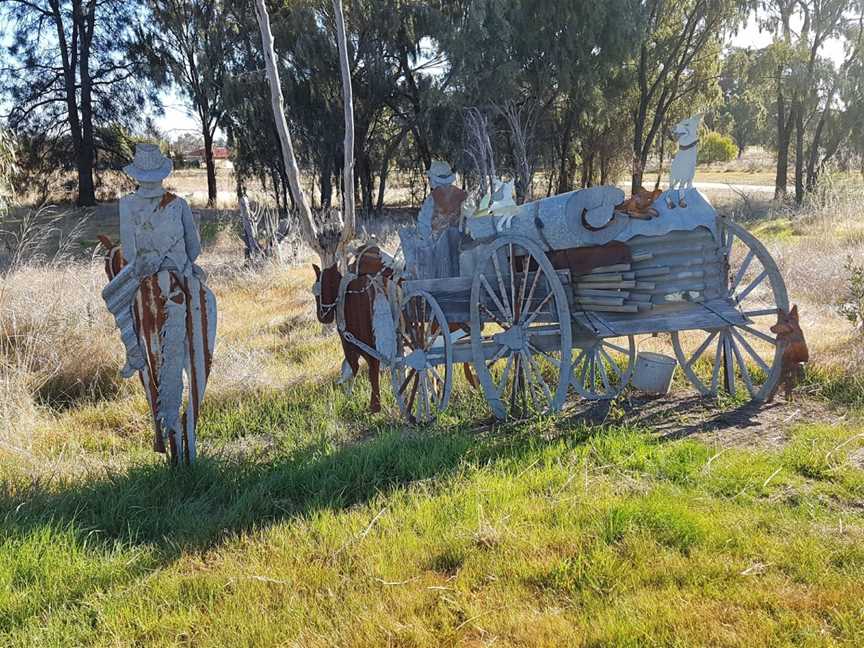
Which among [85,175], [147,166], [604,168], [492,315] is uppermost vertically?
[85,175]

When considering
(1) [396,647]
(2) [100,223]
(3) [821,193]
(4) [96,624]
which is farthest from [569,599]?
(2) [100,223]

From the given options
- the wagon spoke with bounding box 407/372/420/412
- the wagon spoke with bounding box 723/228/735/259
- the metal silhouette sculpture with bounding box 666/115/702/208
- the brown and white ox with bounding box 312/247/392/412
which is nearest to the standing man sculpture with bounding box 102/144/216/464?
the brown and white ox with bounding box 312/247/392/412

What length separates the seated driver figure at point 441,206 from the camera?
545 centimetres

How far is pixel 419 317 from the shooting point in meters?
5.20

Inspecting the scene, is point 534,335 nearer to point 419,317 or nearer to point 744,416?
point 419,317

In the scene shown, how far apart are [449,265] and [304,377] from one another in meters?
1.97

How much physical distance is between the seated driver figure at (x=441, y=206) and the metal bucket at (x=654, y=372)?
191cm

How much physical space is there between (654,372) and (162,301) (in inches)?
147

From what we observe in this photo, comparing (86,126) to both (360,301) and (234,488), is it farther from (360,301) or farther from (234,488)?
(234,488)

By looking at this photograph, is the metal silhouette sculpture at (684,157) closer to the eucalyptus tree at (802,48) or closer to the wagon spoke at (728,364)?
the wagon spoke at (728,364)

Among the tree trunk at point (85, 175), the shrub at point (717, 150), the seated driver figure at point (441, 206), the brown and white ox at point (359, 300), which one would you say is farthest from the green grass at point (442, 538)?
the shrub at point (717, 150)

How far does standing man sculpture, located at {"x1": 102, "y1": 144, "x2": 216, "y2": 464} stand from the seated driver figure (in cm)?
207

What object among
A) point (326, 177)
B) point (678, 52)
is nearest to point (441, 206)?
point (326, 177)

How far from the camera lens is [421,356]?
4.81m
